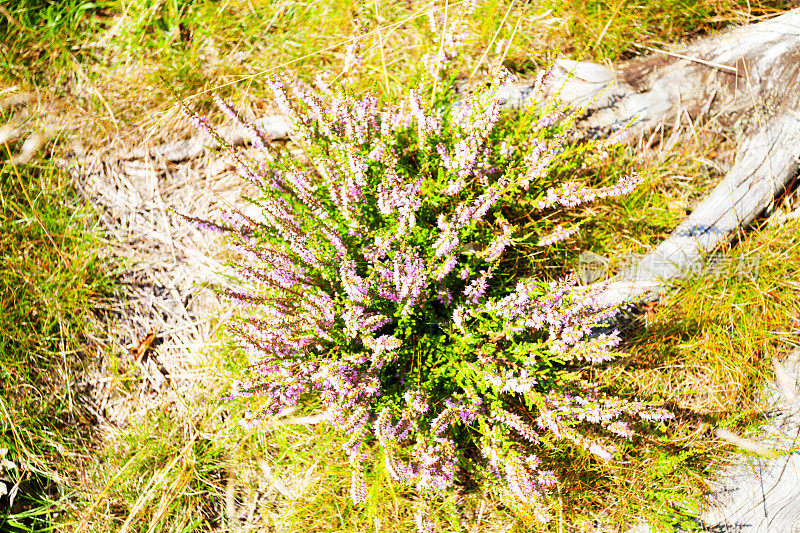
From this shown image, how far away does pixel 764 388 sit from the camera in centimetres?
342

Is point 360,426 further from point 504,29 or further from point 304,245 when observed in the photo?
point 504,29

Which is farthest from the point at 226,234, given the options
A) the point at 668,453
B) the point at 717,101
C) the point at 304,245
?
the point at 717,101

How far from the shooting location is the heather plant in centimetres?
269

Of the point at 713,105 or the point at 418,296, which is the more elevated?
the point at 713,105

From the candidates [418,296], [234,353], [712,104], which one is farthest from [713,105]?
[234,353]

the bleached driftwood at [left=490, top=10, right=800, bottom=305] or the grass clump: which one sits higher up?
the bleached driftwood at [left=490, top=10, right=800, bottom=305]

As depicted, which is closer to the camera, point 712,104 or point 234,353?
point 712,104

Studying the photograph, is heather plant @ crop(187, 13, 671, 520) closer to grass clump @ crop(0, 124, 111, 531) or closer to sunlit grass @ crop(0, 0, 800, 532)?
sunlit grass @ crop(0, 0, 800, 532)

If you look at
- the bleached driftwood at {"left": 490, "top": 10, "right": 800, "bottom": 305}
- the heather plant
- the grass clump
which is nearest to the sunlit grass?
the grass clump

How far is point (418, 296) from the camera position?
2801mm

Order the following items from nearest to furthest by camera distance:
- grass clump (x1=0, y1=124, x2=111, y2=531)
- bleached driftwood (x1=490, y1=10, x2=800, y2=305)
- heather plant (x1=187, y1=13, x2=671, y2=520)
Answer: heather plant (x1=187, y1=13, x2=671, y2=520) → bleached driftwood (x1=490, y1=10, x2=800, y2=305) → grass clump (x1=0, y1=124, x2=111, y2=531)

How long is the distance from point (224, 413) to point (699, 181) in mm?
3790

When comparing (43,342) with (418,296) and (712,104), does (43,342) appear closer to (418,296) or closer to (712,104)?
(418,296)

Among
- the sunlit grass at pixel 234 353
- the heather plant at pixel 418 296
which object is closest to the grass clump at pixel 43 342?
the sunlit grass at pixel 234 353
